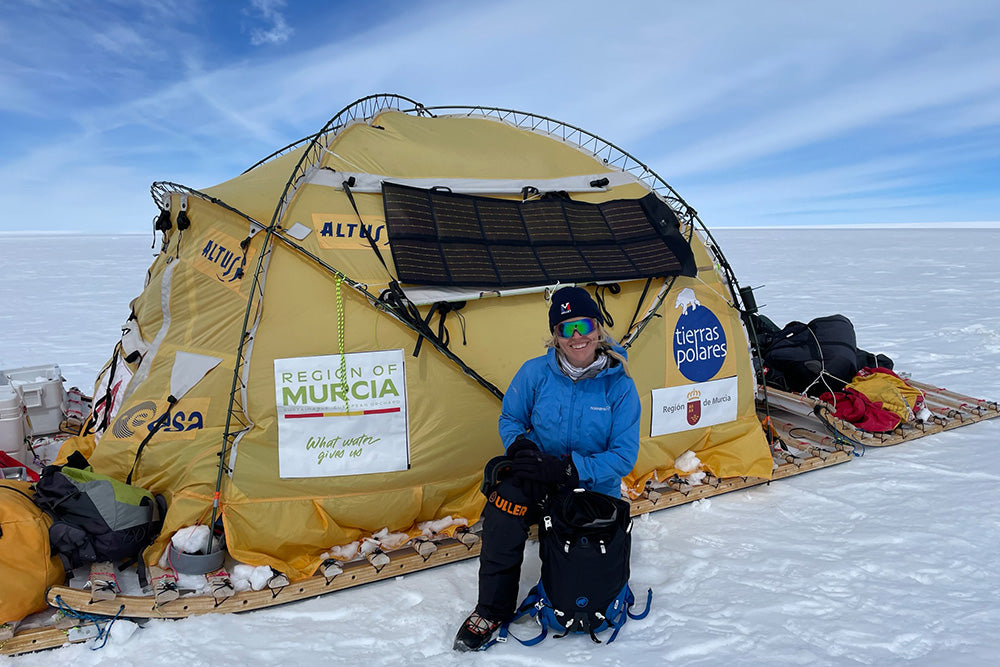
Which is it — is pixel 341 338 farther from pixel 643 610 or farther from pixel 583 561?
pixel 643 610

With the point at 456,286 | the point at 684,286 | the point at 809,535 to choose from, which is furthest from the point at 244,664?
the point at 684,286

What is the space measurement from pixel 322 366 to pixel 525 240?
175cm

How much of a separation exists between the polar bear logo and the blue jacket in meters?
1.85

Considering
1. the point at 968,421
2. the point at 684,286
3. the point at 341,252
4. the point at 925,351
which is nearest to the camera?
the point at 341,252

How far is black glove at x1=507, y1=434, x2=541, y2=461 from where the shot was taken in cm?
305

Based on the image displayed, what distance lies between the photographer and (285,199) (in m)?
4.06

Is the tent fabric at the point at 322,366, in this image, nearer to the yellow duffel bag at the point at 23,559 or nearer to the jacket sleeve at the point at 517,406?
the yellow duffel bag at the point at 23,559

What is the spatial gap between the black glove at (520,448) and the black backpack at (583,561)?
305 mm

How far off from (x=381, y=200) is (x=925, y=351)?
908 centimetres

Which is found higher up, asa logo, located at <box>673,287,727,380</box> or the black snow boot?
asa logo, located at <box>673,287,727,380</box>

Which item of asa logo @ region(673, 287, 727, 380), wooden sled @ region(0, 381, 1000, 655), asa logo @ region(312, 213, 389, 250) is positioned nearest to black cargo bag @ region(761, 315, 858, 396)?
wooden sled @ region(0, 381, 1000, 655)

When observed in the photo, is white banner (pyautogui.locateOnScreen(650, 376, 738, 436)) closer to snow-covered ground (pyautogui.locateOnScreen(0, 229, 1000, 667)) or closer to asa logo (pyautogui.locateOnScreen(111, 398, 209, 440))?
snow-covered ground (pyautogui.locateOnScreen(0, 229, 1000, 667))

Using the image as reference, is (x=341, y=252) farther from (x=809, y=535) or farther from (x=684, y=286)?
(x=809, y=535)

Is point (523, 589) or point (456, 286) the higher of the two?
point (456, 286)
